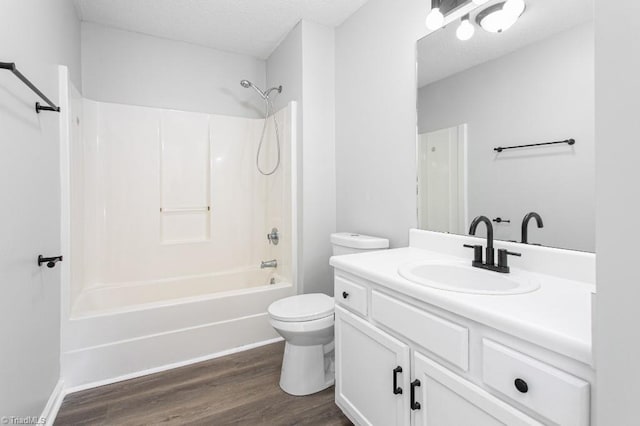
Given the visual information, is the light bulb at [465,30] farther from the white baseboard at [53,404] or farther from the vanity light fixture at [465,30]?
the white baseboard at [53,404]

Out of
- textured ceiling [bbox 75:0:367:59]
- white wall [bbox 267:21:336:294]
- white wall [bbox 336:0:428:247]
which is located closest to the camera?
white wall [bbox 336:0:428:247]

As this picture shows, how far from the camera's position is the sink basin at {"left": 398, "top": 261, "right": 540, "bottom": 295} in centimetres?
111

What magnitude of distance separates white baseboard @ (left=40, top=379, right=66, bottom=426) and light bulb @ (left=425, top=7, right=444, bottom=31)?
9.11 feet

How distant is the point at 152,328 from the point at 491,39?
2.61 m

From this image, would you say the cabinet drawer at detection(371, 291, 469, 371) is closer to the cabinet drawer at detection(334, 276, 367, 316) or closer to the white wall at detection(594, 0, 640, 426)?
the cabinet drawer at detection(334, 276, 367, 316)

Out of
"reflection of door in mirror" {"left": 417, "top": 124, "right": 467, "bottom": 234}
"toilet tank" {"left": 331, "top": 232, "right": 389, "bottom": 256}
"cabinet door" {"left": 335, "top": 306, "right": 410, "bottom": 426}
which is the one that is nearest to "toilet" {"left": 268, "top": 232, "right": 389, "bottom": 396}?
"cabinet door" {"left": 335, "top": 306, "right": 410, "bottom": 426}

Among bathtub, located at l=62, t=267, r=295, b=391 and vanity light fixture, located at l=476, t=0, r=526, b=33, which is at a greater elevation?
vanity light fixture, located at l=476, t=0, r=526, b=33

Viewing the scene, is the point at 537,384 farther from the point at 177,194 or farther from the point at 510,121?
the point at 177,194

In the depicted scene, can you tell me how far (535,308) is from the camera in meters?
0.86

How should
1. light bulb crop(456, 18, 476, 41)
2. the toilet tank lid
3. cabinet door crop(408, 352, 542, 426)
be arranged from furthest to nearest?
the toilet tank lid < light bulb crop(456, 18, 476, 41) < cabinet door crop(408, 352, 542, 426)

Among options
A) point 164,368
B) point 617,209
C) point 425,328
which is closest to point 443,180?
point 425,328

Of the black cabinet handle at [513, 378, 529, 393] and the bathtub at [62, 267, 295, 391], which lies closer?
the black cabinet handle at [513, 378, 529, 393]

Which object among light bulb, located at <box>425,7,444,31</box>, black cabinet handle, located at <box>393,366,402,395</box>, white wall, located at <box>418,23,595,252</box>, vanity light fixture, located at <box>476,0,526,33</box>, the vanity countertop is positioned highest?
light bulb, located at <box>425,7,444,31</box>

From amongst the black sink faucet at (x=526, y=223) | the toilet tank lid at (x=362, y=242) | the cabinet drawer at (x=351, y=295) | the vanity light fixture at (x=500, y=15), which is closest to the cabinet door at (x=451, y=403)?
the cabinet drawer at (x=351, y=295)
